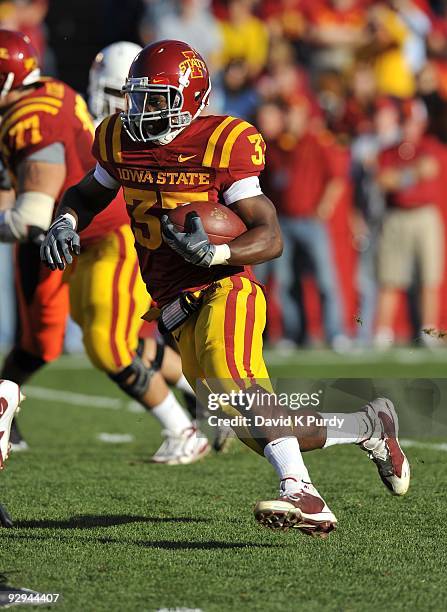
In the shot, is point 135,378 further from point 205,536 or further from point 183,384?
point 205,536

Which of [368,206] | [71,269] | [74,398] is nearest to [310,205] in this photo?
[368,206]

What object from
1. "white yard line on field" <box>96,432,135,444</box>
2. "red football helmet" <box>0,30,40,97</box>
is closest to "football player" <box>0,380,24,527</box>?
"red football helmet" <box>0,30,40,97</box>

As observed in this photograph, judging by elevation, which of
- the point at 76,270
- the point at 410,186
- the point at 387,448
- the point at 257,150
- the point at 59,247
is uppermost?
the point at 257,150

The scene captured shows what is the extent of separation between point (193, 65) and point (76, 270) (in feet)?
5.68

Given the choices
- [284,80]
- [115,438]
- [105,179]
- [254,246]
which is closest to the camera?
[254,246]

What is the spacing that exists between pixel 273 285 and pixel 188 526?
22.2 ft

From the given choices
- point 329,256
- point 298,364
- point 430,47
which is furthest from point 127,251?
point 430,47

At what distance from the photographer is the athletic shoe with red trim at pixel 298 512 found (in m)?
3.51

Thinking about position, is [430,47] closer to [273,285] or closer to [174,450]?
[273,285]

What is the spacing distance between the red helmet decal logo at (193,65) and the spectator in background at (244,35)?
25.7 feet

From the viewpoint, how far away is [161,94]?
13.0 ft

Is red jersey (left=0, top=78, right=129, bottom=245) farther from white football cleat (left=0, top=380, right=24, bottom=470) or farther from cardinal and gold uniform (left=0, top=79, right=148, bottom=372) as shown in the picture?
white football cleat (left=0, top=380, right=24, bottom=470)

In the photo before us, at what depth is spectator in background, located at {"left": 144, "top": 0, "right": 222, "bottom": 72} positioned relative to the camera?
11.3 m

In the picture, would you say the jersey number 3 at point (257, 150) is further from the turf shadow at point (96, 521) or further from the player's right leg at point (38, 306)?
the player's right leg at point (38, 306)
